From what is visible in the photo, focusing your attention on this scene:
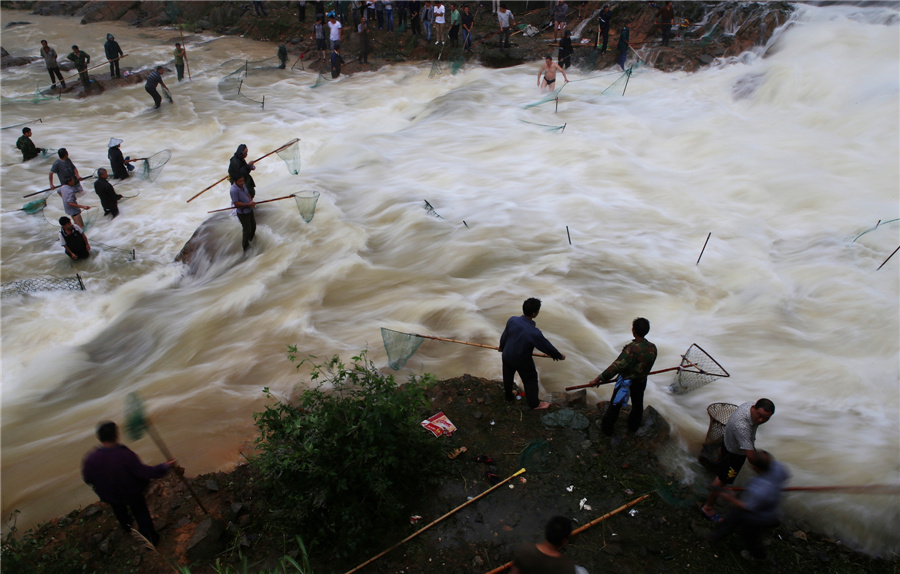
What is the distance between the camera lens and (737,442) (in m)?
4.56

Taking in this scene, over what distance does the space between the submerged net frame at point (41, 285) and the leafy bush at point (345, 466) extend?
6.69m

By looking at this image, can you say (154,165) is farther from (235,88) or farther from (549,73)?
(549,73)

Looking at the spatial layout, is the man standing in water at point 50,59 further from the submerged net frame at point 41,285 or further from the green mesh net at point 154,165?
the submerged net frame at point 41,285

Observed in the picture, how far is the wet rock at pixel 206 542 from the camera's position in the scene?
448 centimetres

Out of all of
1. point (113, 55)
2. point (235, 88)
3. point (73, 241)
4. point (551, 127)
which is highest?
point (113, 55)

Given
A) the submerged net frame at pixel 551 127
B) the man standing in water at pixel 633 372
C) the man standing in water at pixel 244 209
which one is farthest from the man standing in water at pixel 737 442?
the submerged net frame at pixel 551 127

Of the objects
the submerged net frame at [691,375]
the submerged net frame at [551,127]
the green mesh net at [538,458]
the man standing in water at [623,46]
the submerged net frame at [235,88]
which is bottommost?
the green mesh net at [538,458]

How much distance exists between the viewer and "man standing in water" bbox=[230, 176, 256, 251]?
9344 mm

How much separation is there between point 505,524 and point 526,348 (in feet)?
5.39

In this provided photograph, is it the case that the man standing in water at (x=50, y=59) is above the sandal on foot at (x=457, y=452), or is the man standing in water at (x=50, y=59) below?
above

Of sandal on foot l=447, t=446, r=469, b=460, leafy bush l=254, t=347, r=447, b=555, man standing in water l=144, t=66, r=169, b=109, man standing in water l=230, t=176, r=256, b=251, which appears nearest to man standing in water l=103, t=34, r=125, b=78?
man standing in water l=144, t=66, r=169, b=109

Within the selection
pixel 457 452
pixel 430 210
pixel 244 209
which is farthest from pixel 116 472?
pixel 430 210

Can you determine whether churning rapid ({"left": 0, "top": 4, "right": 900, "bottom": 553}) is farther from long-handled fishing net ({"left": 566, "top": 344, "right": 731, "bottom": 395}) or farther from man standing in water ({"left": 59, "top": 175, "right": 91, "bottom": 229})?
man standing in water ({"left": 59, "top": 175, "right": 91, "bottom": 229})

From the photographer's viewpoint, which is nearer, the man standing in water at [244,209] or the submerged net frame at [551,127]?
the man standing in water at [244,209]
